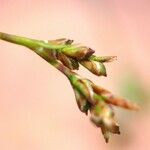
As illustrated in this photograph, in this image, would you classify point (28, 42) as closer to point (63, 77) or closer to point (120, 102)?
point (120, 102)

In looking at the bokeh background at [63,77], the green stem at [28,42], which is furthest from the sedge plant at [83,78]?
the bokeh background at [63,77]

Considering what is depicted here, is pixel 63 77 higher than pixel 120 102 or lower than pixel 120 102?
lower

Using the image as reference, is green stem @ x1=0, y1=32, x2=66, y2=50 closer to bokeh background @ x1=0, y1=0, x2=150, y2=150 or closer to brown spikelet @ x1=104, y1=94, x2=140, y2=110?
brown spikelet @ x1=104, y1=94, x2=140, y2=110

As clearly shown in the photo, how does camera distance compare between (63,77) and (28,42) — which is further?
(63,77)

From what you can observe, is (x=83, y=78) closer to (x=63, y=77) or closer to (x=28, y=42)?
(x=28, y=42)

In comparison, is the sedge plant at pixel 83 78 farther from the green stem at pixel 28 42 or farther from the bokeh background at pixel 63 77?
the bokeh background at pixel 63 77

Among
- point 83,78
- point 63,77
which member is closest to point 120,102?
point 83,78
